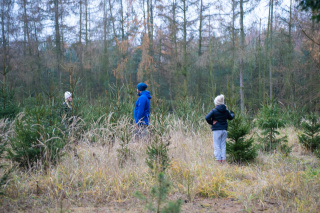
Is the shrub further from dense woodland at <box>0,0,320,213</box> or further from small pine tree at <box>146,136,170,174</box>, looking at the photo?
small pine tree at <box>146,136,170,174</box>

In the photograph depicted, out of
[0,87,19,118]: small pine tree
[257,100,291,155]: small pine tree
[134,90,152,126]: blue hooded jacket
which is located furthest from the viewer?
[0,87,19,118]: small pine tree

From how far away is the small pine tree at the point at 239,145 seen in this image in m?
4.82

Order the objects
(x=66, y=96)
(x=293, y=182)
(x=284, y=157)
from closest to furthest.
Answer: (x=293, y=182) → (x=284, y=157) → (x=66, y=96)

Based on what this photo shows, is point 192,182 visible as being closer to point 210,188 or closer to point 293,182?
point 210,188

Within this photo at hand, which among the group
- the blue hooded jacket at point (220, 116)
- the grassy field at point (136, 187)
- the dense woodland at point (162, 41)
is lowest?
the grassy field at point (136, 187)

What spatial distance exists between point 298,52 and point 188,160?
18.0 m

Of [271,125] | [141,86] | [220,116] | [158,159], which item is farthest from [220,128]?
[141,86]

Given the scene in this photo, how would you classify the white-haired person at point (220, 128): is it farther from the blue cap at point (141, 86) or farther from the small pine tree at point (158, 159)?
the blue cap at point (141, 86)

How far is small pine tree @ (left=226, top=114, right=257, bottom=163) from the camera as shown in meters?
4.82

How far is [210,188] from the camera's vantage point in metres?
3.40

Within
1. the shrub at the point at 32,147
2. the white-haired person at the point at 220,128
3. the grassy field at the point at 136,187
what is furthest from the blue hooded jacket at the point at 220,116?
the shrub at the point at 32,147

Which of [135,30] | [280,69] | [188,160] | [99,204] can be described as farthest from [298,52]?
[99,204]

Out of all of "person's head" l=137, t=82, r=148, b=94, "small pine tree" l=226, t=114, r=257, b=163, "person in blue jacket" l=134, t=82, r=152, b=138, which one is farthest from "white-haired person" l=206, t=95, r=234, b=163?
"person's head" l=137, t=82, r=148, b=94

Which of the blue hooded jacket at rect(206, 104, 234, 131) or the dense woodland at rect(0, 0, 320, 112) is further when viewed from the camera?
the dense woodland at rect(0, 0, 320, 112)
